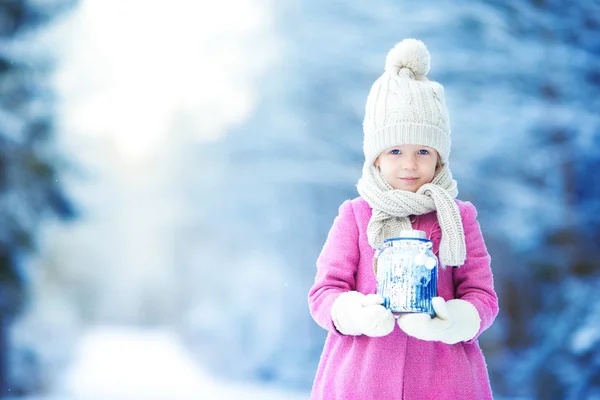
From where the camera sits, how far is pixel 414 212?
1.22 metres

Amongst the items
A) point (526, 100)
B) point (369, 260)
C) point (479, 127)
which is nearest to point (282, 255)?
point (479, 127)

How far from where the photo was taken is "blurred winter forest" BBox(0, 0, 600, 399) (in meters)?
3.10

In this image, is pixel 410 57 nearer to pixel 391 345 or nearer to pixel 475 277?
pixel 475 277

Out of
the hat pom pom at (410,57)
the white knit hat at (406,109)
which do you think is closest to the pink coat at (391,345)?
the white knit hat at (406,109)

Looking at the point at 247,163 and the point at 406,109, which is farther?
the point at 247,163

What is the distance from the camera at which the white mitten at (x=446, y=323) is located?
41.6 inches

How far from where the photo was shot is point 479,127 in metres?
3.17

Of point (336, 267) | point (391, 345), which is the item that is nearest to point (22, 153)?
point (336, 267)

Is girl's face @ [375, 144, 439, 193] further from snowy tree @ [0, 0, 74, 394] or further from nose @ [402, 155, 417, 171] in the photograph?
snowy tree @ [0, 0, 74, 394]

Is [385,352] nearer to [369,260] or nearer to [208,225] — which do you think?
[369,260]

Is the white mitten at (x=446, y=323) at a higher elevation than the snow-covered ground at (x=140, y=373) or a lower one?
lower

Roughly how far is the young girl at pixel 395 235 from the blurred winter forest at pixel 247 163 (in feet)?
6.30

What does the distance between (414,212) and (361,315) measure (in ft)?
0.76

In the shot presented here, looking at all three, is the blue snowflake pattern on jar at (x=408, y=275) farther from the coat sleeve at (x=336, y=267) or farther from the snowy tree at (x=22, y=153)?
the snowy tree at (x=22, y=153)
